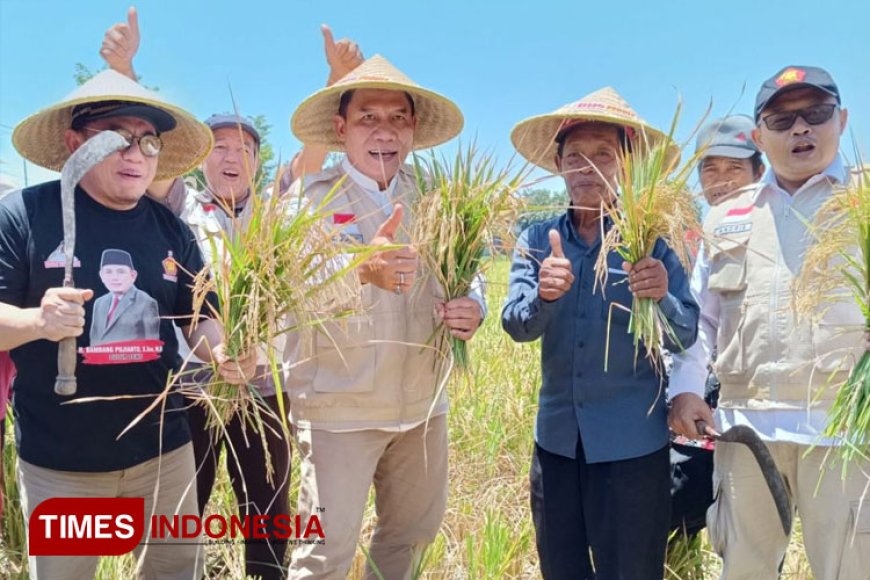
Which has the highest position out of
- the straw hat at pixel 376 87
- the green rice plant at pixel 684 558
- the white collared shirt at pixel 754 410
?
the straw hat at pixel 376 87

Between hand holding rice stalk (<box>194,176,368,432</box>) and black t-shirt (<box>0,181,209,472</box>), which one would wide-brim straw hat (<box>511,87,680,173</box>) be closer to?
hand holding rice stalk (<box>194,176,368,432</box>)

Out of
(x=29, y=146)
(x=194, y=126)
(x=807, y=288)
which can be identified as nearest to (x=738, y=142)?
(x=807, y=288)

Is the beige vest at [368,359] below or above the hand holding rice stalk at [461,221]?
below

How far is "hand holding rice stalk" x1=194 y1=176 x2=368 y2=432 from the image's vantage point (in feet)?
6.20

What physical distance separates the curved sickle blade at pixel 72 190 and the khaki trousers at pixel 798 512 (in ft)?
7.12

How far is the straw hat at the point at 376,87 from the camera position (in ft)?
7.66

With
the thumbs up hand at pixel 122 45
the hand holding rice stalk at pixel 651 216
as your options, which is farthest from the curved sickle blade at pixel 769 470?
the thumbs up hand at pixel 122 45

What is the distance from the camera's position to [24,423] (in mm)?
2027

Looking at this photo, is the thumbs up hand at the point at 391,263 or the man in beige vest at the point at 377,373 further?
the man in beige vest at the point at 377,373

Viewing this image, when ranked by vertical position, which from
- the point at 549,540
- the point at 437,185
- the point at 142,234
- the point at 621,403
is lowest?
the point at 549,540

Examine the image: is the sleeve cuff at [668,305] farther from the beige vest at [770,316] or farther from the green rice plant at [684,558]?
the green rice plant at [684,558]

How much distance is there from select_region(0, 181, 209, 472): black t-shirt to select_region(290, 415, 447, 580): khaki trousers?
0.52 m

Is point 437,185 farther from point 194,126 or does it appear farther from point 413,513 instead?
point 413,513

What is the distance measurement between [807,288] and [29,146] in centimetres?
277
